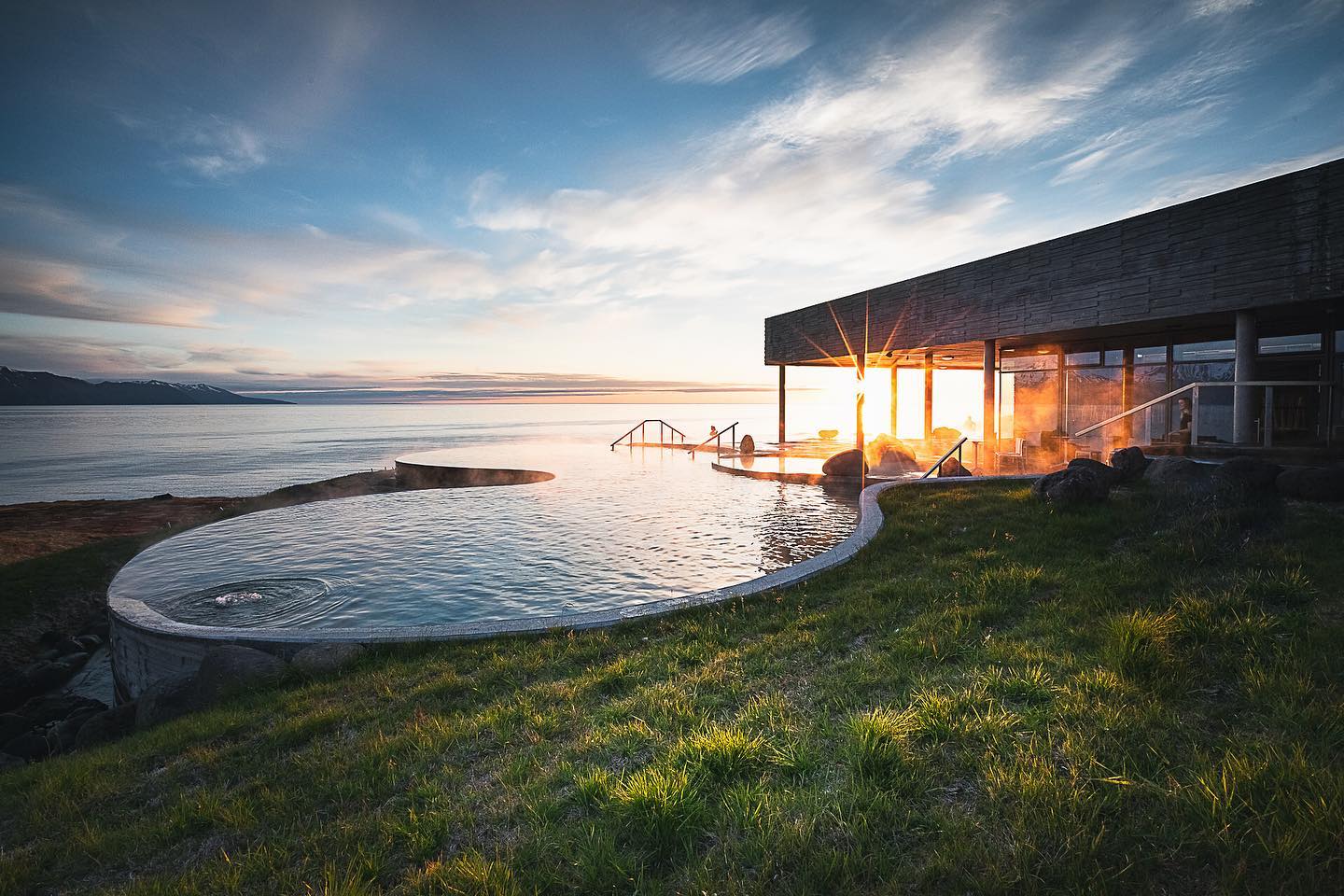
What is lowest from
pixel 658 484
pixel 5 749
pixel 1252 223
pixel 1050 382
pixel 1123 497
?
pixel 5 749

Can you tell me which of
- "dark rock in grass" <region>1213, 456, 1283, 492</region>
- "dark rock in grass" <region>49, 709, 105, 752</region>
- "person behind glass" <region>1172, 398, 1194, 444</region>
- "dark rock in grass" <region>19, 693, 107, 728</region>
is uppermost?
"person behind glass" <region>1172, 398, 1194, 444</region>

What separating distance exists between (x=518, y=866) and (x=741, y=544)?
28.1 feet

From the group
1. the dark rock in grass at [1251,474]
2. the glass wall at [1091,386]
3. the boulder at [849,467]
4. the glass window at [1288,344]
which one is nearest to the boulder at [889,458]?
the boulder at [849,467]

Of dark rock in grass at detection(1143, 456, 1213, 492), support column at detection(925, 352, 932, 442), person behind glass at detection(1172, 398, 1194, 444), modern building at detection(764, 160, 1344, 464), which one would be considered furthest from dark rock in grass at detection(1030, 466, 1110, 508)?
support column at detection(925, 352, 932, 442)

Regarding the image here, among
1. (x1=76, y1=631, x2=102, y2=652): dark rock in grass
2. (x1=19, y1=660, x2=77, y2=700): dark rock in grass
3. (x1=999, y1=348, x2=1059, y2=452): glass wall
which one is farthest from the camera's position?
(x1=999, y1=348, x2=1059, y2=452): glass wall

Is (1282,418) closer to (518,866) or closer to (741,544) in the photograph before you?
(741,544)

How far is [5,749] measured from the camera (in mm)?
7469

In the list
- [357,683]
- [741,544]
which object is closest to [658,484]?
[741,544]

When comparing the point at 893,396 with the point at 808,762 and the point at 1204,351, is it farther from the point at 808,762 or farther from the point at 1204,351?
the point at 808,762

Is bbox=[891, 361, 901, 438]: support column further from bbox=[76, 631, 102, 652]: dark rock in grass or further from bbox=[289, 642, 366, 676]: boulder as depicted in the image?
bbox=[76, 631, 102, 652]: dark rock in grass

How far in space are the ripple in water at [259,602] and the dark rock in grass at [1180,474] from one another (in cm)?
1245

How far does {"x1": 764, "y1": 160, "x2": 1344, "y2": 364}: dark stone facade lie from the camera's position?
1070 cm

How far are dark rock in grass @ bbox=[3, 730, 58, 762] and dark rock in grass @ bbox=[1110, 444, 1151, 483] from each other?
52.1 feet

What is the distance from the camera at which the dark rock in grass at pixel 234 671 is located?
6.04m
